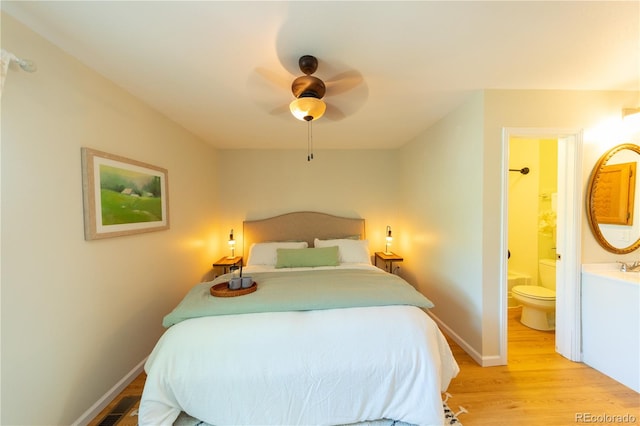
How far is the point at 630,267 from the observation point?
192 centimetres

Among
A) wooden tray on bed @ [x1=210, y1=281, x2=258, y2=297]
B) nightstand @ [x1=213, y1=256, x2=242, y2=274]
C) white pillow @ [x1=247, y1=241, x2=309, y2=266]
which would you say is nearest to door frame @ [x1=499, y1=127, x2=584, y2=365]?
wooden tray on bed @ [x1=210, y1=281, x2=258, y2=297]

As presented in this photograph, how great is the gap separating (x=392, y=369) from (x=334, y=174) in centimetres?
272

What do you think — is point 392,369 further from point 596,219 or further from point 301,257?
point 596,219

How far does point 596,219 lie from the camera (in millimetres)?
1967

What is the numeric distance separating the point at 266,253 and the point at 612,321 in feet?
10.6

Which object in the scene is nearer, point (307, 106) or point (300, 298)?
point (307, 106)

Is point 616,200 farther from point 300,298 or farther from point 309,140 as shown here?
point 309,140

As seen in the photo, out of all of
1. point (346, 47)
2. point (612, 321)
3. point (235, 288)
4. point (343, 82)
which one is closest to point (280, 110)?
point (343, 82)

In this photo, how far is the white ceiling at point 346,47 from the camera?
1119 mm

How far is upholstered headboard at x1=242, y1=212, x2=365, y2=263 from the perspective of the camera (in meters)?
3.47

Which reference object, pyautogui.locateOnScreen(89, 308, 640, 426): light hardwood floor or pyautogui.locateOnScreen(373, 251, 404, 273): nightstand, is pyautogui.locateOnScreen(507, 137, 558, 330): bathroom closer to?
pyautogui.locateOnScreen(89, 308, 640, 426): light hardwood floor

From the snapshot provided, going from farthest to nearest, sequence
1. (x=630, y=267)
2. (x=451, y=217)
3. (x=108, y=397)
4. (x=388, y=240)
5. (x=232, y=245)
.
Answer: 1. (x=388, y=240)
2. (x=232, y=245)
3. (x=451, y=217)
4. (x=630, y=267)
5. (x=108, y=397)

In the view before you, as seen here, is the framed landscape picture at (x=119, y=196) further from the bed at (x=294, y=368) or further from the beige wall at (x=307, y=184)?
the beige wall at (x=307, y=184)

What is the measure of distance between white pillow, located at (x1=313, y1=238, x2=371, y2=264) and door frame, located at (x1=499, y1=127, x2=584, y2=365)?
1.46m
